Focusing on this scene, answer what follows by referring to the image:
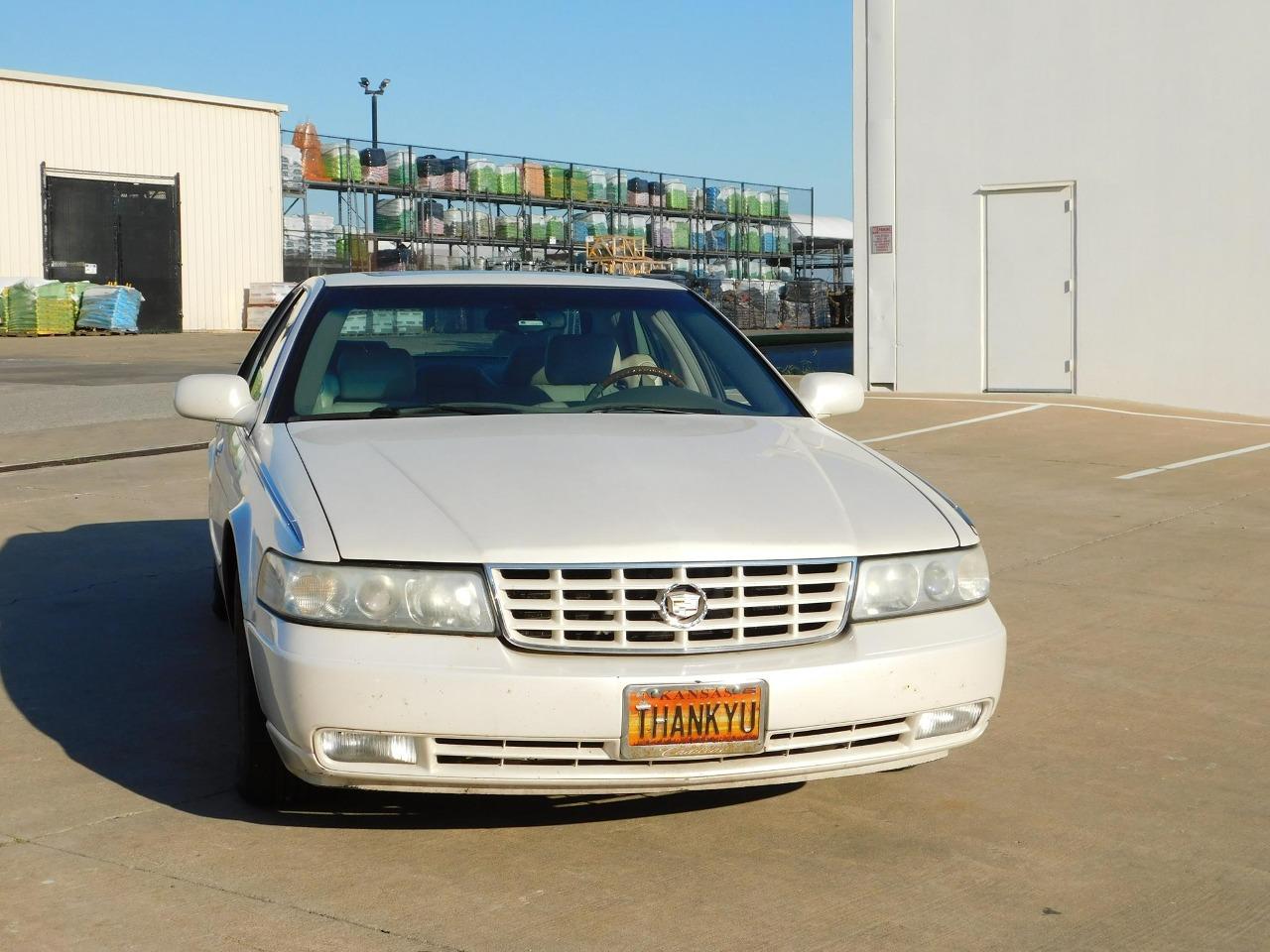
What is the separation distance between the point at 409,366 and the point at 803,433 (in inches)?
50.3

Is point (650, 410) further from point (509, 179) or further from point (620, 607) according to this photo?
point (509, 179)

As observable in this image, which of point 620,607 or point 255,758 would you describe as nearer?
point 620,607

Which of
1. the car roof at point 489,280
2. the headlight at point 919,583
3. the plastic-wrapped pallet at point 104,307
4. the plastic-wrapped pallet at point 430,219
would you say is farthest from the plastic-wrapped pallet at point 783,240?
the headlight at point 919,583

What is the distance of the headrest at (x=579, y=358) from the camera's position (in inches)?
210

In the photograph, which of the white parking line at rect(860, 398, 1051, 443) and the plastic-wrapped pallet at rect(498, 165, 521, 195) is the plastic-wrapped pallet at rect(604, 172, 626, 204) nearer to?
the plastic-wrapped pallet at rect(498, 165, 521, 195)

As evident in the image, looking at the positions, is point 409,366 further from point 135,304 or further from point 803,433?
point 135,304

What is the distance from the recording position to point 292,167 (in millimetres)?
39625

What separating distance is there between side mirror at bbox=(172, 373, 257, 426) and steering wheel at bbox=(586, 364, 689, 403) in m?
1.08

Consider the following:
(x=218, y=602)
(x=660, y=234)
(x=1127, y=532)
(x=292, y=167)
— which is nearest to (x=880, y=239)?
(x=1127, y=532)

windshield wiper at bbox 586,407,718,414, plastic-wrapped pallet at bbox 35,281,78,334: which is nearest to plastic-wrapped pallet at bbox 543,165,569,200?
plastic-wrapped pallet at bbox 35,281,78,334

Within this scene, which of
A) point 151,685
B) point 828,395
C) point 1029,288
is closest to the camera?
point 828,395

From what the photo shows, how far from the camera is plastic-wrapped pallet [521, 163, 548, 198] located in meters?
43.9

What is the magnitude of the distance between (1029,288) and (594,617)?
14.7 m

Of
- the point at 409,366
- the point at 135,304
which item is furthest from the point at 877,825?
the point at 135,304
